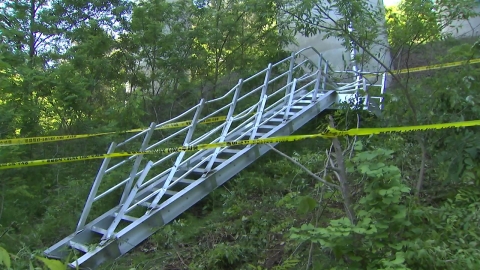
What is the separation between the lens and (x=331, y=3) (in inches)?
192

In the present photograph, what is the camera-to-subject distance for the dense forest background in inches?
127

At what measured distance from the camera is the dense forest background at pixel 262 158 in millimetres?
3238

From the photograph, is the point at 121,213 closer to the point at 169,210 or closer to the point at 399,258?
the point at 169,210

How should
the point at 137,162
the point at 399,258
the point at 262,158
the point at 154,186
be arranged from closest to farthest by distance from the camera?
the point at 399,258
the point at 137,162
the point at 154,186
the point at 262,158

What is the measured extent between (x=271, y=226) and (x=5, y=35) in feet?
19.3

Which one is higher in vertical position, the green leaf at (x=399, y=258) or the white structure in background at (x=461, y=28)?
the white structure in background at (x=461, y=28)

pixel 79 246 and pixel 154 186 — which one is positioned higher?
pixel 154 186

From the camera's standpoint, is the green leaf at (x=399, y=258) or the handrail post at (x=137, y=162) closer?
the green leaf at (x=399, y=258)

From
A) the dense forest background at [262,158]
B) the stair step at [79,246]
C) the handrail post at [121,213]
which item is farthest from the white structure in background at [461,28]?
the stair step at [79,246]

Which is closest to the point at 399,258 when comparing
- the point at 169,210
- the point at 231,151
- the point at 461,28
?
the point at 169,210

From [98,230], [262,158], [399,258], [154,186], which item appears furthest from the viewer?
[262,158]

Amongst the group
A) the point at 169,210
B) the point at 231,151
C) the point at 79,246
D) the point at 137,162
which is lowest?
the point at 79,246

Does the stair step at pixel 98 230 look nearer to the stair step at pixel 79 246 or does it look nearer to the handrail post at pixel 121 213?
the handrail post at pixel 121 213

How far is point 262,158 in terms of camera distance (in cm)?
670
